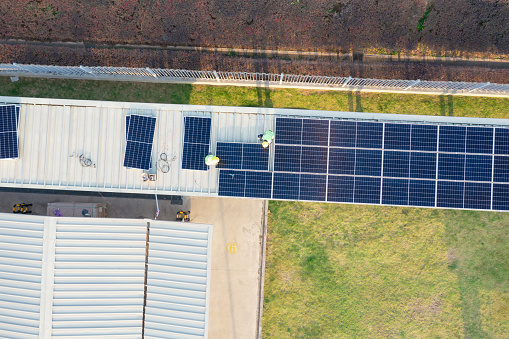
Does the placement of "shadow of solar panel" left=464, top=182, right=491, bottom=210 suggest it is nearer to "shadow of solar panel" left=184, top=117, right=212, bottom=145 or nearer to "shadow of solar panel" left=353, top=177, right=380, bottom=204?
"shadow of solar panel" left=353, top=177, right=380, bottom=204

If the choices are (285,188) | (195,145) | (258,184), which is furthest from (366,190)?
(195,145)

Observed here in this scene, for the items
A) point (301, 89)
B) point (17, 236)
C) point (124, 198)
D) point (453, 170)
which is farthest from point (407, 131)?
point (17, 236)

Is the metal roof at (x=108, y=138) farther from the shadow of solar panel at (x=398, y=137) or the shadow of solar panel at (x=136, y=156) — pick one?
the shadow of solar panel at (x=398, y=137)

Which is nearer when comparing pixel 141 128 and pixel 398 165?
pixel 398 165

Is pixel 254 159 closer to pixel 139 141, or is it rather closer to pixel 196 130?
pixel 196 130

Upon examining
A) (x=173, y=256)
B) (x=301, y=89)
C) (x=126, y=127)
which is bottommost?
(x=173, y=256)

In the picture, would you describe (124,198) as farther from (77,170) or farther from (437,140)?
(437,140)
